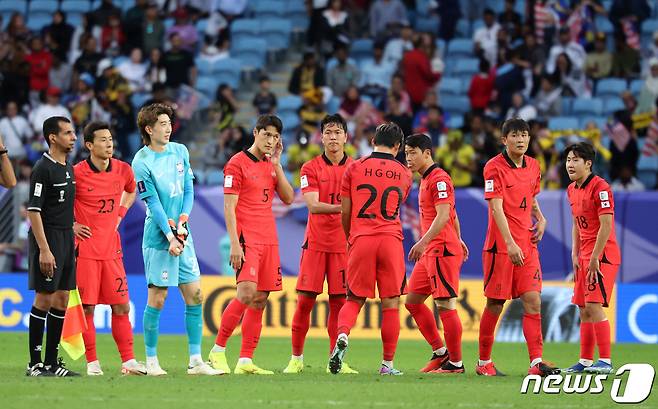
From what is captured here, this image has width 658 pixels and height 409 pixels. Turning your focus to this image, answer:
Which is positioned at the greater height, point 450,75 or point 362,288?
point 450,75

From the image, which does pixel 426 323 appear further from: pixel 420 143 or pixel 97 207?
pixel 97 207

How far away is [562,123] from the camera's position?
2177 cm

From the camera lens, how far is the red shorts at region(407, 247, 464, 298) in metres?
12.0

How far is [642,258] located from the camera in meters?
18.9

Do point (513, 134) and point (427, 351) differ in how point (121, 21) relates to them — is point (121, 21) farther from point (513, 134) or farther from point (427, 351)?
point (513, 134)

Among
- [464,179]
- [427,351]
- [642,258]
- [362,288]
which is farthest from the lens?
[464,179]

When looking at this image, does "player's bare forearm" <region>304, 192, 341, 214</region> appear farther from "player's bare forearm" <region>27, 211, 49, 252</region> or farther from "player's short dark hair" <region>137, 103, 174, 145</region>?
"player's bare forearm" <region>27, 211, 49, 252</region>

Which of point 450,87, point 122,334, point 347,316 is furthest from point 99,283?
point 450,87

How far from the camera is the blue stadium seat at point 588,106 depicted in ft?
73.4

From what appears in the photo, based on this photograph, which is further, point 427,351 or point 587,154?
→ point 427,351

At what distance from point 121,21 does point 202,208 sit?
7115 mm

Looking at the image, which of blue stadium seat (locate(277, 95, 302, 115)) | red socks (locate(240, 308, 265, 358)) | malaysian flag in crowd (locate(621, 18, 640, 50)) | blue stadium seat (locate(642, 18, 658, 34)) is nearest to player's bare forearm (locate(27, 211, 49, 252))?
red socks (locate(240, 308, 265, 358))

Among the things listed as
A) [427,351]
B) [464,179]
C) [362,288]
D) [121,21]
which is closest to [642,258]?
[464,179]

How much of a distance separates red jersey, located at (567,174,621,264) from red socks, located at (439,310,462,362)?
1.40 meters
